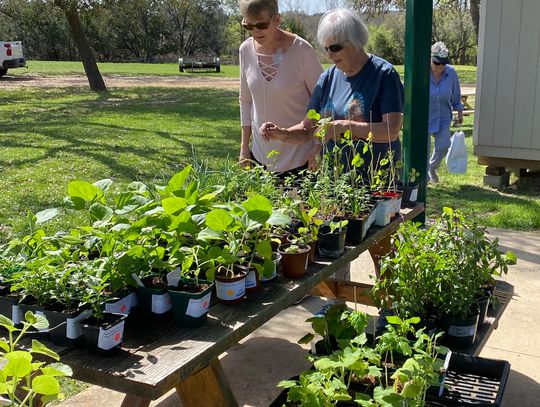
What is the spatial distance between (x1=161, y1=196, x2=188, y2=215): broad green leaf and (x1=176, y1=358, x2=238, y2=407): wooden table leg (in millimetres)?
461

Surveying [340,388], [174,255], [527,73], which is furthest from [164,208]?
[527,73]

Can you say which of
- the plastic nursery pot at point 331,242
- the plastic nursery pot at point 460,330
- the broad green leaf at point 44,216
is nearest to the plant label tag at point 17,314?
the broad green leaf at point 44,216

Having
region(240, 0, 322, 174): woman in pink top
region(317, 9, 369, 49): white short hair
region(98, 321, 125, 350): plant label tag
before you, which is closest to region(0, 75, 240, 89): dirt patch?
region(240, 0, 322, 174): woman in pink top

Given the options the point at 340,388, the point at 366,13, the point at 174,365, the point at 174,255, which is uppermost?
the point at 366,13

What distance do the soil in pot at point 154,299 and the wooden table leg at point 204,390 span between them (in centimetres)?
22

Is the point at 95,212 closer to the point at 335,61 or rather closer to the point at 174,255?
the point at 174,255

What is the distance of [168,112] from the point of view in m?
13.3

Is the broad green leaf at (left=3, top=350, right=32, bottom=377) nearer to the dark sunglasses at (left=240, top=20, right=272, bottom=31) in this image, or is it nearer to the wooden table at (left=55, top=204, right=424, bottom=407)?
the wooden table at (left=55, top=204, right=424, bottom=407)

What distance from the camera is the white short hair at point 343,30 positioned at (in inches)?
118

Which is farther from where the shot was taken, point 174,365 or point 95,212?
point 95,212

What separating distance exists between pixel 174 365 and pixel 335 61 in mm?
1933

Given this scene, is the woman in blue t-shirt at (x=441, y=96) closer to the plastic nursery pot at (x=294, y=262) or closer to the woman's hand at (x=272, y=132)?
the woman's hand at (x=272, y=132)

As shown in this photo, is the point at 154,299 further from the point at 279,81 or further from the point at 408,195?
the point at 279,81

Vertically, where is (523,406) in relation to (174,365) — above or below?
below
